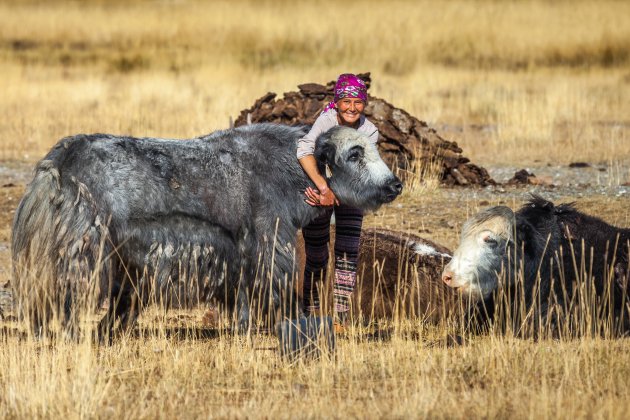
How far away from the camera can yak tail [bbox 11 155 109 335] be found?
7836mm

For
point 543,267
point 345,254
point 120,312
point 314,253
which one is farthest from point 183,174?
point 543,267

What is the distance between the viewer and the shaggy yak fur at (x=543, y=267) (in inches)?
326

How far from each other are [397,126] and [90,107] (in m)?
10.9

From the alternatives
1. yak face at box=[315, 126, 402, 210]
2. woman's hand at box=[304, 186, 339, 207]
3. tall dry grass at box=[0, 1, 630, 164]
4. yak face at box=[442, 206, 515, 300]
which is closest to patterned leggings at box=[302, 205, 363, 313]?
woman's hand at box=[304, 186, 339, 207]

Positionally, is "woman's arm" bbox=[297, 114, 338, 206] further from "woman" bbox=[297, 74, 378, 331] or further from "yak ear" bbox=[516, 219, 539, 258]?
"yak ear" bbox=[516, 219, 539, 258]

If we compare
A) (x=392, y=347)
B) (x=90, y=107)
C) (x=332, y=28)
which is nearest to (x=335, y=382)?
(x=392, y=347)

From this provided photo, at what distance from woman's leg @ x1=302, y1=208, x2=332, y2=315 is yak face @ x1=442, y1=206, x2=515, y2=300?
3.39 feet

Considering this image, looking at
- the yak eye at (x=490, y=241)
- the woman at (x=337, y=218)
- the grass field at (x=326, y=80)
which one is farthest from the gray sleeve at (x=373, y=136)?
the grass field at (x=326, y=80)

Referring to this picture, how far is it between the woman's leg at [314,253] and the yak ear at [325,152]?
1.40 feet

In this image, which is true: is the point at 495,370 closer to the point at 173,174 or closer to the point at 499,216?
the point at 499,216

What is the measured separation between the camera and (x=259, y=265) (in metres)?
8.40

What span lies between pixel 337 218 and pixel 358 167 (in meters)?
0.56

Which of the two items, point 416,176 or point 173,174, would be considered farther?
point 416,176

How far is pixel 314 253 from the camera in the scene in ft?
29.2
